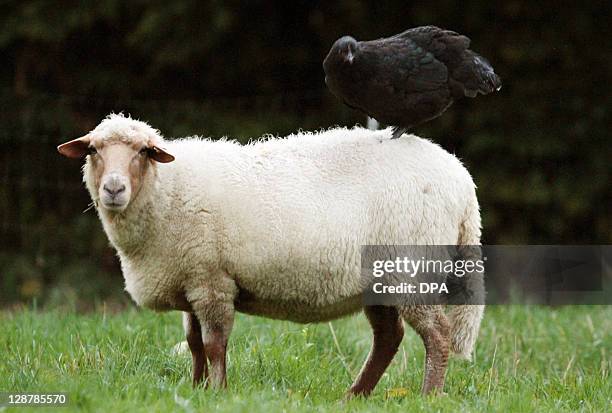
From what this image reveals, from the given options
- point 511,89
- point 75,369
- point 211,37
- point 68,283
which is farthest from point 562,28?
point 75,369

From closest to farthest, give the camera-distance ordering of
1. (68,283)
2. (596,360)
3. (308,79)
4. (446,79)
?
(446,79)
(596,360)
(68,283)
(308,79)

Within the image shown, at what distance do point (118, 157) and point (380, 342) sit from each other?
68.0 inches

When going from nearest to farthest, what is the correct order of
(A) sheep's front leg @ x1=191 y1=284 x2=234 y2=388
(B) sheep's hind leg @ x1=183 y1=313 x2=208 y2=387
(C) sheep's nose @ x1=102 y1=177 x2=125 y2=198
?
(C) sheep's nose @ x1=102 y1=177 x2=125 y2=198
(A) sheep's front leg @ x1=191 y1=284 x2=234 y2=388
(B) sheep's hind leg @ x1=183 y1=313 x2=208 y2=387

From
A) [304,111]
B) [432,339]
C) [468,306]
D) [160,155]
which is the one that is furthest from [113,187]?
[304,111]

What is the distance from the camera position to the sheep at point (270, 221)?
14.6ft

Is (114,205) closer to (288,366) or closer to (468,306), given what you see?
(288,366)

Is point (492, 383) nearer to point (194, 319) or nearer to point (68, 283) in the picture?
point (194, 319)

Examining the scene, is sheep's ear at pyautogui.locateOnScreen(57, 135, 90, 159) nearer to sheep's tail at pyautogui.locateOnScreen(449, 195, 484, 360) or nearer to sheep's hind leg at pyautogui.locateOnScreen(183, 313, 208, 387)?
sheep's hind leg at pyautogui.locateOnScreen(183, 313, 208, 387)

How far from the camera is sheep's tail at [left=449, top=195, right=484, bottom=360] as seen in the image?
493cm

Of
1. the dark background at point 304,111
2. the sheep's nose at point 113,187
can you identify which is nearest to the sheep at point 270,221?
the sheep's nose at point 113,187

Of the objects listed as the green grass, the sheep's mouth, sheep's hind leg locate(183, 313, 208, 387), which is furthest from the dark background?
the sheep's mouth

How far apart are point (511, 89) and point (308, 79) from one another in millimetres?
2122

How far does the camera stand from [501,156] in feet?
30.2

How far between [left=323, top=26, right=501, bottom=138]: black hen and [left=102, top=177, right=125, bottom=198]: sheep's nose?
1.36m
